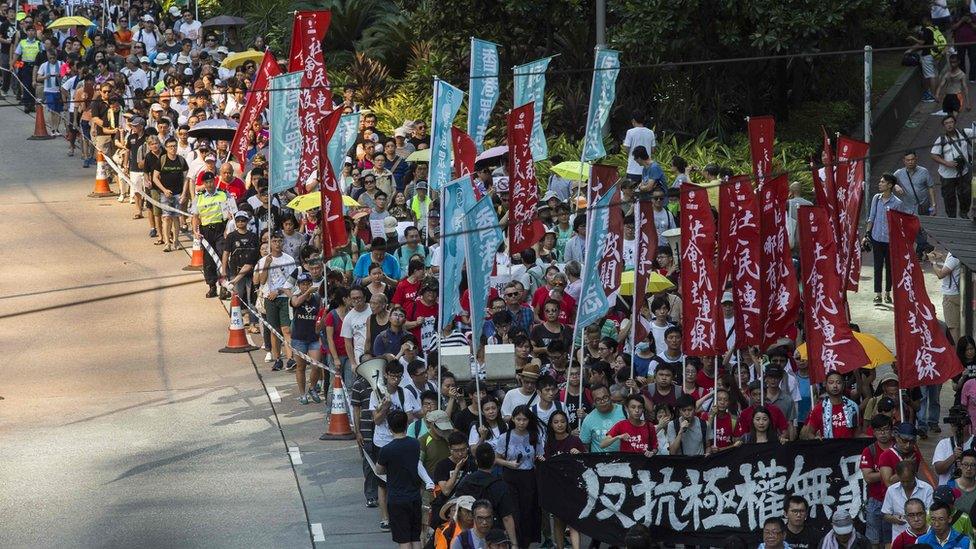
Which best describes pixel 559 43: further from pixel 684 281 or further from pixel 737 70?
pixel 684 281

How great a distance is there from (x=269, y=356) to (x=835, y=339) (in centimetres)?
830

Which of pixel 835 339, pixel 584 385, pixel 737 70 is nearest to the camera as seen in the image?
pixel 835 339

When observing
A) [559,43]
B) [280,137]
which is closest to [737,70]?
[559,43]

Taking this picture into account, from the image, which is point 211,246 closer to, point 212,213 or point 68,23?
point 212,213

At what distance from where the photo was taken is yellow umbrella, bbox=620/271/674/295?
18.7 meters

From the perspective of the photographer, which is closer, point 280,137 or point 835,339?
point 835,339

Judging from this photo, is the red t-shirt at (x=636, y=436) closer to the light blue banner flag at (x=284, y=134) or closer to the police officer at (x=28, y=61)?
the light blue banner flag at (x=284, y=134)

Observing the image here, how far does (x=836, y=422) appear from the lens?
1506 cm

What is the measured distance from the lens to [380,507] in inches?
631

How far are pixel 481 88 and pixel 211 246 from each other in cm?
426

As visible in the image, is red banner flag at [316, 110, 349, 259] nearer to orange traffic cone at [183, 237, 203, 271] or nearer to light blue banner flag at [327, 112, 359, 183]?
light blue banner flag at [327, 112, 359, 183]

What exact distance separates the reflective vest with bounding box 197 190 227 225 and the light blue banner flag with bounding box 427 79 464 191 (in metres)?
4.16

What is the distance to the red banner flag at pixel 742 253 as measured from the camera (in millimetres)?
15648

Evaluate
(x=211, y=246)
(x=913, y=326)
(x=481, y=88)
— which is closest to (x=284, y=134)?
(x=481, y=88)
